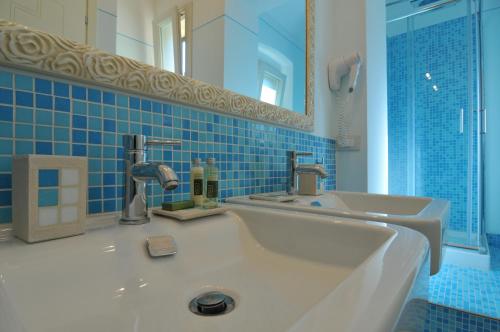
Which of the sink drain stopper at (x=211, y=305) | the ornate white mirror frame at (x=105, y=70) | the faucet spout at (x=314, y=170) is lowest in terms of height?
the sink drain stopper at (x=211, y=305)

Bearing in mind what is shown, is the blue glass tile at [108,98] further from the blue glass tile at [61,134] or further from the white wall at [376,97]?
the white wall at [376,97]

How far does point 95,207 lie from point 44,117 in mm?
174

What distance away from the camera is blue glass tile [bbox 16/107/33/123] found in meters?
0.40

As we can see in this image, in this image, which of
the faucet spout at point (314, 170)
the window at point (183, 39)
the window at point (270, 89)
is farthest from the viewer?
the window at point (270, 89)

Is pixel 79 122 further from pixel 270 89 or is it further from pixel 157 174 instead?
pixel 270 89

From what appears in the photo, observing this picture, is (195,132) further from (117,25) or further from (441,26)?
(441,26)

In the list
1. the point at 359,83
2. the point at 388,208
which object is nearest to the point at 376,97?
the point at 359,83

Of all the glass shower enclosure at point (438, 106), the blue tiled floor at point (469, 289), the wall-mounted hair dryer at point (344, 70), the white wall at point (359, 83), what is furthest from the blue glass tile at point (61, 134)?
the glass shower enclosure at point (438, 106)

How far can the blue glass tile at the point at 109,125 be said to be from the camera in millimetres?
501

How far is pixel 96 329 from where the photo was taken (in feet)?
0.95

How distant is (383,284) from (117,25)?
26.0 inches

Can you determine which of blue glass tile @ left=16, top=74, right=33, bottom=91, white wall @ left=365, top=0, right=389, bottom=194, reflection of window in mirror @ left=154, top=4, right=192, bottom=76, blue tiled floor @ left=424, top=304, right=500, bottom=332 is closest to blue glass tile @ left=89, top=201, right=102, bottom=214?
blue glass tile @ left=16, top=74, right=33, bottom=91

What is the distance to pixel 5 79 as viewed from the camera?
0.39m

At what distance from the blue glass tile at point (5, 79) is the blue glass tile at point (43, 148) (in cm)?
9
